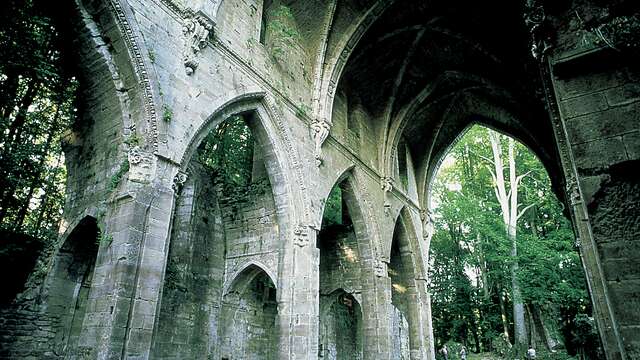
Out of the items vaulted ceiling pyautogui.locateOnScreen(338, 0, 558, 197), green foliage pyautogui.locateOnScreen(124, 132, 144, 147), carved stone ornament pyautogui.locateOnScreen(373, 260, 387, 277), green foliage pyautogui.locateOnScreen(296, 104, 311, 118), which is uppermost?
vaulted ceiling pyautogui.locateOnScreen(338, 0, 558, 197)

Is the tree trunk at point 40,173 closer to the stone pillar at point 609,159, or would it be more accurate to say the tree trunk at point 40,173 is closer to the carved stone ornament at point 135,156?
the carved stone ornament at point 135,156

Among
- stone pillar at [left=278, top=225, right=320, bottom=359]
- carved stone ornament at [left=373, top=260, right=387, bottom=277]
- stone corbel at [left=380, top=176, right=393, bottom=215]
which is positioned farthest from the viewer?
stone corbel at [left=380, top=176, right=393, bottom=215]

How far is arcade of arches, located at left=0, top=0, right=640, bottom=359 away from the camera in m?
3.17

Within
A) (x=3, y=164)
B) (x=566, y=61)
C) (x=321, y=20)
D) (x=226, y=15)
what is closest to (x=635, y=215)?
(x=566, y=61)

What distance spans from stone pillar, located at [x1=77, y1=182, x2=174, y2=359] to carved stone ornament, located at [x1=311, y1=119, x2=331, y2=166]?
5.33m

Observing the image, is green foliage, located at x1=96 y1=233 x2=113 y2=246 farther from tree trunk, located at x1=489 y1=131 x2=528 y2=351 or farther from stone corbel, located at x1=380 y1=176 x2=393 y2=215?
tree trunk, located at x1=489 y1=131 x2=528 y2=351

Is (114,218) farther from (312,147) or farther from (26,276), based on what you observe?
(312,147)

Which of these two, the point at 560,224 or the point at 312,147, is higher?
the point at 560,224

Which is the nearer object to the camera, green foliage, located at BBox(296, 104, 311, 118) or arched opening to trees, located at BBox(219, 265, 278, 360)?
green foliage, located at BBox(296, 104, 311, 118)

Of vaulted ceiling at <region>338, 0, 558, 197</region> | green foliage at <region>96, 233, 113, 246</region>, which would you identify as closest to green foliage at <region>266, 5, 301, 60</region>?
vaulted ceiling at <region>338, 0, 558, 197</region>

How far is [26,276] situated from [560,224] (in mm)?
25010

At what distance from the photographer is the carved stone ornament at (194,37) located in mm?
7352

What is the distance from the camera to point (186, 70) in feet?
24.0

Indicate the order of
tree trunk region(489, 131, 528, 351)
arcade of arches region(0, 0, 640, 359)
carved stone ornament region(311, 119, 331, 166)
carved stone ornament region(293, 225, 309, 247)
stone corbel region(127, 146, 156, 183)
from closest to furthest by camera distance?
arcade of arches region(0, 0, 640, 359)
stone corbel region(127, 146, 156, 183)
carved stone ornament region(293, 225, 309, 247)
carved stone ornament region(311, 119, 331, 166)
tree trunk region(489, 131, 528, 351)
